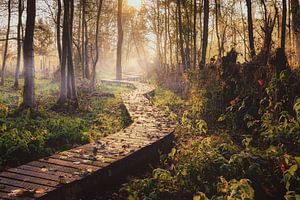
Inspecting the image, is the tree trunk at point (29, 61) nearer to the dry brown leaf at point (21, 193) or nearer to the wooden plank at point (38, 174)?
the wooden plank at point (38, 174)

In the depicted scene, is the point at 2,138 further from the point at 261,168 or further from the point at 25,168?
the point at 261,168

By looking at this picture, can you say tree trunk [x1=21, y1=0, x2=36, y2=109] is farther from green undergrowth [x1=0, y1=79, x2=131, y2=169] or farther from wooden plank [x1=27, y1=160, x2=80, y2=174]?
wooden plank [x1=27, y1=160, x2=80, y2=174]

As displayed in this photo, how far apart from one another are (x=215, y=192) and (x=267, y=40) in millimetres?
5340

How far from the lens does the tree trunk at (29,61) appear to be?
37.4 feet

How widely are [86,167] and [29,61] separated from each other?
23.0 ft

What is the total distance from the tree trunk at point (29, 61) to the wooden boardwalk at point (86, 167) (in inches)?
176

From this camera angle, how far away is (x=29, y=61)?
11445 millimetres

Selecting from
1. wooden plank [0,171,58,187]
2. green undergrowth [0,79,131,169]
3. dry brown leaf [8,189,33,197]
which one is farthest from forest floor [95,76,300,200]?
green undergrowth [0,79,131,169]

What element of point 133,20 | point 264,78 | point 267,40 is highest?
point 133,20

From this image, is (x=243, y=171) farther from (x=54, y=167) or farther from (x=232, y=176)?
(x=54, y=167)

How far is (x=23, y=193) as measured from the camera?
14.7ft

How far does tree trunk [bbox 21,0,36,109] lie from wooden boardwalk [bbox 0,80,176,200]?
14.7ft

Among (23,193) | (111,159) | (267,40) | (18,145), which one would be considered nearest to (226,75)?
(267,40)

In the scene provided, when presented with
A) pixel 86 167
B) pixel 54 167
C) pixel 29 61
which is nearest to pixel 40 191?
pixel 54 167
